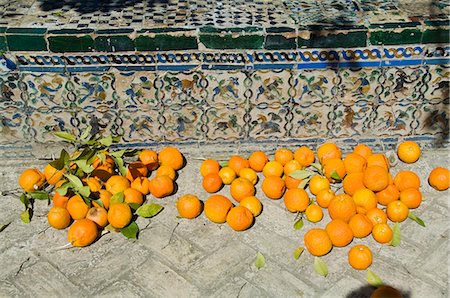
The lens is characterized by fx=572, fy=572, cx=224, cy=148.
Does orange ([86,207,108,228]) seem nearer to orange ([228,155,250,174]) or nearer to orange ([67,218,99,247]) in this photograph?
orange ([67,218,99,247])

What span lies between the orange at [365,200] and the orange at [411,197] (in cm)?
23

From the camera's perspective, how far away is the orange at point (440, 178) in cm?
420

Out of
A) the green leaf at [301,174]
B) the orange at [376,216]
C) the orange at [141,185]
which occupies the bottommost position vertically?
the orange at [376,216]

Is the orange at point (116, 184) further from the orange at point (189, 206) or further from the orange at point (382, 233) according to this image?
the orange at point (382, 233)

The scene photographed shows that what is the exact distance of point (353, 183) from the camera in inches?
160

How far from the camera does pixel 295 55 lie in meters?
4.15

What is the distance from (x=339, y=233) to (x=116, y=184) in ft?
5.19

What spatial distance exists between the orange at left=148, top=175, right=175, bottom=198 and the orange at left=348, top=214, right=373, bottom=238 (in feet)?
4.27

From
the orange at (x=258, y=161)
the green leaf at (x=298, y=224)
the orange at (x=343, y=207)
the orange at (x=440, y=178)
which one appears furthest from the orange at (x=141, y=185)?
the orange at (x=440, y=178)

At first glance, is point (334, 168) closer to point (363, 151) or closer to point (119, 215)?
point (363, 151)

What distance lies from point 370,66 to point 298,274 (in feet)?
5.43

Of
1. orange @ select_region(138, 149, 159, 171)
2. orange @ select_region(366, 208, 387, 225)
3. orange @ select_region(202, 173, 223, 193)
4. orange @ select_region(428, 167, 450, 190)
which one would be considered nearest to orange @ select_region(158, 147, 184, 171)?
orange @ select_region(138, 149, 159, 171)

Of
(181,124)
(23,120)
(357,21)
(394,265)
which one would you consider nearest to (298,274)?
(394,265)

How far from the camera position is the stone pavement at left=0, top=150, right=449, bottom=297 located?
353cm
